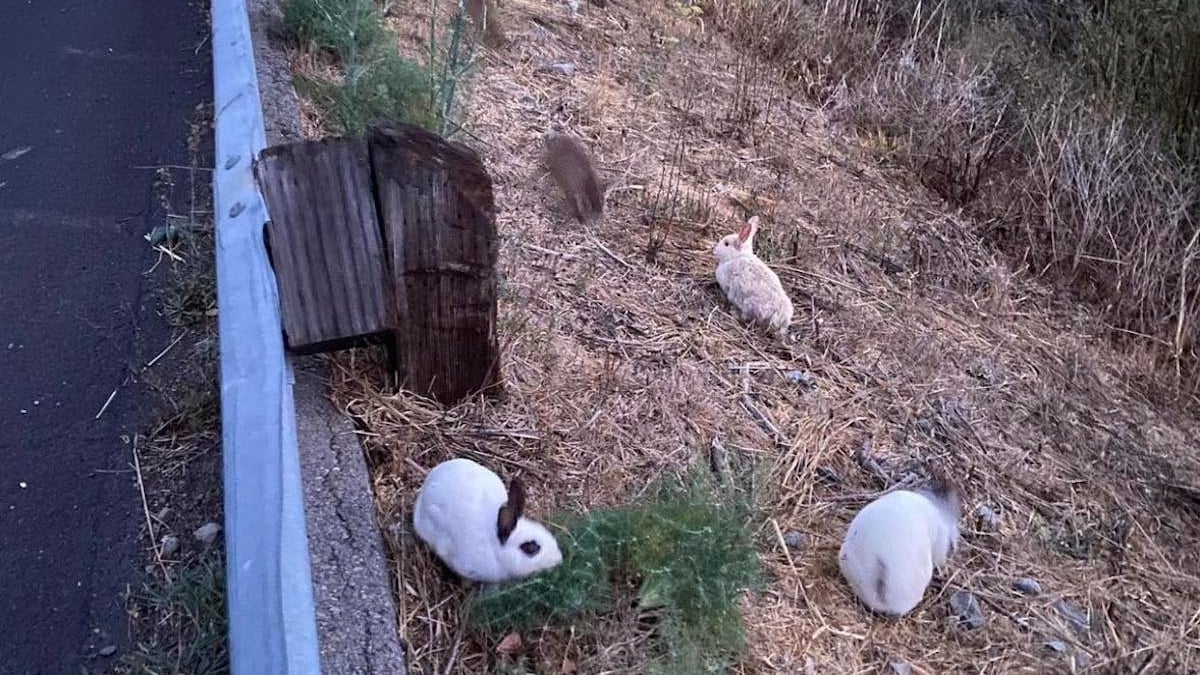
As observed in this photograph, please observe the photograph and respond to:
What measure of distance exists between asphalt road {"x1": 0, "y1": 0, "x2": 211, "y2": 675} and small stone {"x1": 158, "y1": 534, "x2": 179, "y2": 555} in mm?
66

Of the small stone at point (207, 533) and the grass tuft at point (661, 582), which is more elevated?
the grass tuft at point (661, 582)

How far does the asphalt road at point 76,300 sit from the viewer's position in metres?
2.71

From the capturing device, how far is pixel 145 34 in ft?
20.8

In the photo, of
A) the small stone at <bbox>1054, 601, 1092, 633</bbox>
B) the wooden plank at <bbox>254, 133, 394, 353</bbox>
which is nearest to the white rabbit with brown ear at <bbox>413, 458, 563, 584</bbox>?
the wooden plank at <bbox>254, 133, 394, 353</bbox>

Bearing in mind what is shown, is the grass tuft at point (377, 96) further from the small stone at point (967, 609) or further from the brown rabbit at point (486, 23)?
the small stone at point (967, 609)

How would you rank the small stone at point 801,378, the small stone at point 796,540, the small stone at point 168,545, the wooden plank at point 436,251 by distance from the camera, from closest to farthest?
the wooden plank at point 436,251 → the small stone at point 168,545 → the small stone at point 796,540 → the small stone at point 801,378

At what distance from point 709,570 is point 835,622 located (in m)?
0.52

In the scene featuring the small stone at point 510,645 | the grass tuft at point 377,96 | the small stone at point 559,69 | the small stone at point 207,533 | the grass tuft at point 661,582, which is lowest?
the small stone at point 559,69

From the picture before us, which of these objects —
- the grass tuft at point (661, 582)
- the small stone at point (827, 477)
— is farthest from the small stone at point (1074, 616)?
the grass tuft at point (661, 582)

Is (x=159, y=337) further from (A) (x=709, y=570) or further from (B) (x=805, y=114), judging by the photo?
(B) (x=805, y=114)

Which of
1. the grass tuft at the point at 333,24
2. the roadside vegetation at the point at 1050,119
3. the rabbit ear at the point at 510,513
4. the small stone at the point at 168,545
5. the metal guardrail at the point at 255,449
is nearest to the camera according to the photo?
the metal guardrail at the point at 255,449

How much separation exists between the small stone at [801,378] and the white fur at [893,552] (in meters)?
0.93

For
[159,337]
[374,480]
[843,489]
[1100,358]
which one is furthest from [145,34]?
[1100,358]

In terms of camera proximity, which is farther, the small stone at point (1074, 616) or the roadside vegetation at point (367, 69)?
the roadside vegetation at point (367, 69)
